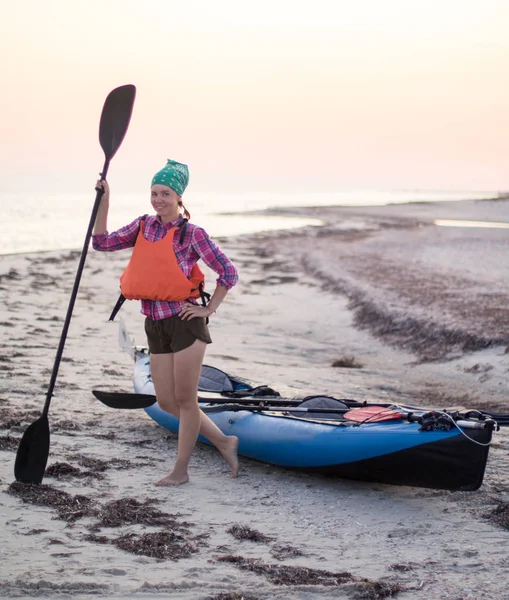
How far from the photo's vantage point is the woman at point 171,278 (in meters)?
3.86

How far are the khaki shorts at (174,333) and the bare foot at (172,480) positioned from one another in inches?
27.5

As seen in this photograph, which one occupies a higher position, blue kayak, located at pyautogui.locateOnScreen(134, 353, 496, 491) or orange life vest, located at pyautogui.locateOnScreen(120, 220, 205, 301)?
orange life vest, located at pyautogui.locateOnScreen(120, 220, 205, 301)

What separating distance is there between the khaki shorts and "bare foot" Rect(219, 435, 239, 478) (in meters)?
0.73

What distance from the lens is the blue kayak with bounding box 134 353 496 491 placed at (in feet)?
12.6

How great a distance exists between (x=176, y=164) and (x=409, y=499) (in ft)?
6.98

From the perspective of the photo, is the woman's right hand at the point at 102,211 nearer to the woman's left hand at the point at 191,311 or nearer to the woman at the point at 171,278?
the woman at the point at 171,278

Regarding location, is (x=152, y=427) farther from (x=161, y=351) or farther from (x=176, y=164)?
(x=176, y=164)

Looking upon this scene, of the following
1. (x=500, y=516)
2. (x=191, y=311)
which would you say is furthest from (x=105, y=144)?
(x=500, y=516)

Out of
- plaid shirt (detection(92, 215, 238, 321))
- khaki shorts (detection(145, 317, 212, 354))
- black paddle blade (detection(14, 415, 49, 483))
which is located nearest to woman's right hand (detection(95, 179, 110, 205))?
plaid shirt (detection(92, 215, 238, 321))

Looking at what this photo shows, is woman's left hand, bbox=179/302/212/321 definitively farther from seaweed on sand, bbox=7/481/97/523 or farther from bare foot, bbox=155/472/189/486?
seaweed on sand, bbox=7/481/97/523

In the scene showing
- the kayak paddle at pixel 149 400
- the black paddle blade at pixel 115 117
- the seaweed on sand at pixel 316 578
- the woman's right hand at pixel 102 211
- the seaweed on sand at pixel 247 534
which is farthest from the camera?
the black paddle blade at pixel 115 117

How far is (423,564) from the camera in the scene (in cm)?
328

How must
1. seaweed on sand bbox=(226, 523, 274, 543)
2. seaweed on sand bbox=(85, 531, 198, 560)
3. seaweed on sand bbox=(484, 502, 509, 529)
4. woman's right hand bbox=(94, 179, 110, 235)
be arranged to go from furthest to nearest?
woman's right hand bbox=(94, 179, 110, 235)
seaweed on sand bbox=(484, 502, 509, 529)
seaweed on sand bbox=(226, 523, 274, 543)
seaweed on sand bbox=(85, 531, 198, 560)

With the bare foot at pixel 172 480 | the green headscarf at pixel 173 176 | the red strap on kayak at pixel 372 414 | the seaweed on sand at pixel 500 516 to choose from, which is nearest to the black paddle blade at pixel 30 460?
the bare foot at pixel 172 480
